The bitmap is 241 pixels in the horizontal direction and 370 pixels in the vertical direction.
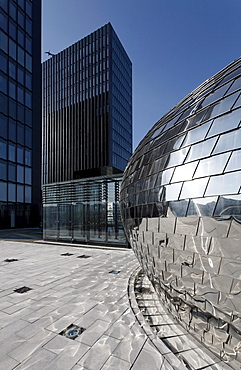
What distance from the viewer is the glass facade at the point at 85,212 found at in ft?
50.0

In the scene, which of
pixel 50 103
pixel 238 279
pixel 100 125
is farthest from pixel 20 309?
pixel 50 103

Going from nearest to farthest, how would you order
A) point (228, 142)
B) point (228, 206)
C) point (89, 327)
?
point (228, 206) → point (228, 142) → point (89, 327)

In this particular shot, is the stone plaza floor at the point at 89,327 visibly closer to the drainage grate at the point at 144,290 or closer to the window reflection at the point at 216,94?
the drainage grate at the point at 144,290

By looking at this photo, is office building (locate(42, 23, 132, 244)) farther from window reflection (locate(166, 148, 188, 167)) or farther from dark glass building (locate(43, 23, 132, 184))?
window reflection (locate(166, 148, 188, 167))

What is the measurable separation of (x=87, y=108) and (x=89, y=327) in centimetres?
5906

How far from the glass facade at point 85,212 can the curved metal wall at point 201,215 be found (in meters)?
11.1

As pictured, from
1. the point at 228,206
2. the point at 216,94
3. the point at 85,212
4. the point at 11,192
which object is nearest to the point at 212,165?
the point at 228,206

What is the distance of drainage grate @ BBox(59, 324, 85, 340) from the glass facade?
10.2 meters

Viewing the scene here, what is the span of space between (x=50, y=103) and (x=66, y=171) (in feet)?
73.7

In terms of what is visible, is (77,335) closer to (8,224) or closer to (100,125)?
(8,224)

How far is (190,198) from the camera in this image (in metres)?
2.88

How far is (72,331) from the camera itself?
4.25 metres

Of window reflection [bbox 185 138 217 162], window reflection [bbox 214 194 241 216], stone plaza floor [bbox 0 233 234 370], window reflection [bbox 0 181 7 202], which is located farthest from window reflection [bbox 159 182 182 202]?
window reflection [bbox 0 181 7 202]

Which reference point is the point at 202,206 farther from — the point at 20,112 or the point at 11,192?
the point at 20,112
